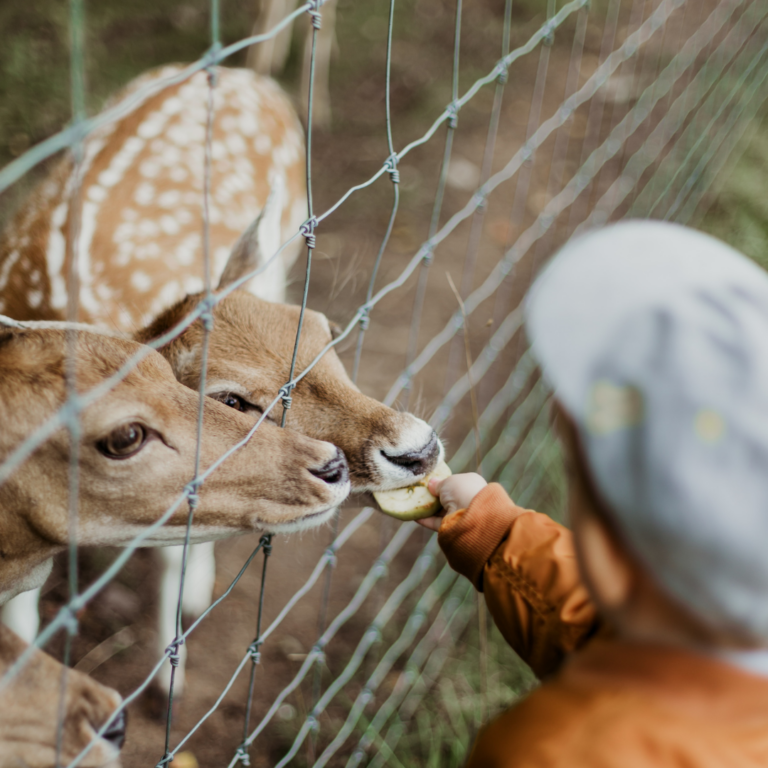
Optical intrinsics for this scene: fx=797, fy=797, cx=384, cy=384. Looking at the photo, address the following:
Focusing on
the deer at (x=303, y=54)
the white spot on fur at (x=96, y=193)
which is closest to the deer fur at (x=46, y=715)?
the white spot on fur at (x=96, y=193)

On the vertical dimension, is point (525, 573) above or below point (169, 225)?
above

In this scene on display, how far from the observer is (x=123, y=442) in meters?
1.52

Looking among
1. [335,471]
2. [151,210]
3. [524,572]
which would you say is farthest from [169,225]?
[524,572]

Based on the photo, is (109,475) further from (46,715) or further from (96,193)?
(96,193)

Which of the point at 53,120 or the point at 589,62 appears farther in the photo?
the point at 589,62

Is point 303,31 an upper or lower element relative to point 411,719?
upper

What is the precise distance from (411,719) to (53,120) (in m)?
4.17

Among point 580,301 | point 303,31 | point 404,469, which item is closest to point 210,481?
point 404,469

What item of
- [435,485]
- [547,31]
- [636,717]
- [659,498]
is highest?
[547,31]

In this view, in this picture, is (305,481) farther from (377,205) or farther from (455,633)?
(377,205)

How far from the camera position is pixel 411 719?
2.64 m

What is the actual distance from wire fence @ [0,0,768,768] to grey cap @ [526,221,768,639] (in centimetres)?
52

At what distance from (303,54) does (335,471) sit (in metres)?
4.98

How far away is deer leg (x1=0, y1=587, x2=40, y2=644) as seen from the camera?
2295mm
